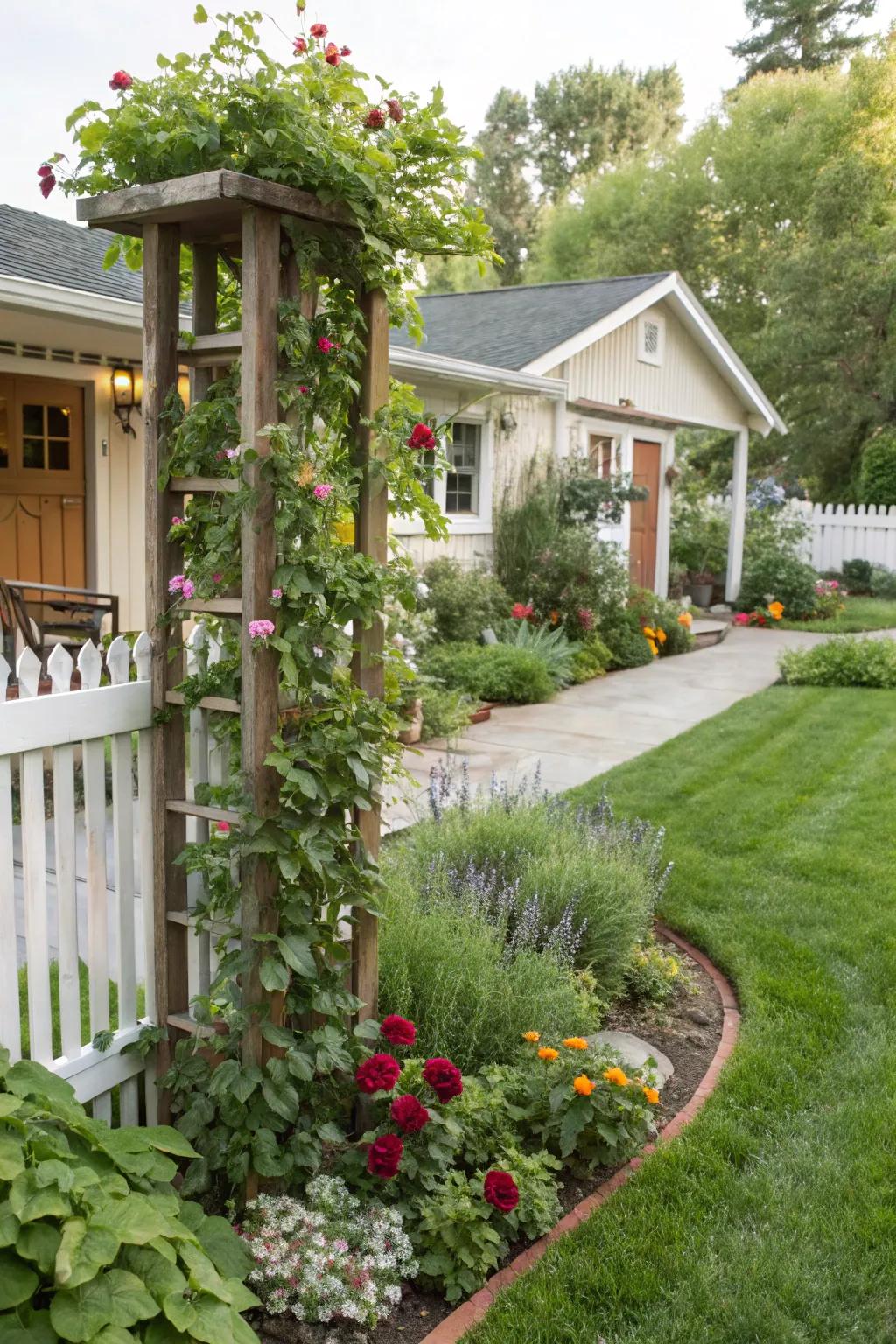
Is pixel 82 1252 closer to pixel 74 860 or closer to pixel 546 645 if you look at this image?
pixel 74 860

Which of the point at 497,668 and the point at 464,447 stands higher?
the point at 464,447

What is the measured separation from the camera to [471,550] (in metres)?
11.0

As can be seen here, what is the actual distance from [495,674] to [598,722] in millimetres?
963

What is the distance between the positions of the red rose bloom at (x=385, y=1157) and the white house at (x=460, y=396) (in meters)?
4.93

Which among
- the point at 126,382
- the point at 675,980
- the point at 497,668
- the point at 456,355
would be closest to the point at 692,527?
the point at 456,355

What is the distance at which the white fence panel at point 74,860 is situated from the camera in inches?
94.2

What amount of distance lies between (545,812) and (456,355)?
8349mm

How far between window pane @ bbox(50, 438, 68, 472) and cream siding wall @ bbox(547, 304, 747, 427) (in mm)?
5357

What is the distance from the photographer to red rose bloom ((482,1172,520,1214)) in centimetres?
238

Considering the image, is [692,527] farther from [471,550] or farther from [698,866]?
[698,866]

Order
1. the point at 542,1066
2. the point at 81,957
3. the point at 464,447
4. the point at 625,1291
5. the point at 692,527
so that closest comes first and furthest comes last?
the point at 625,1291 → the point at 542,1066 → the point at 81,957 → the point at 464,447 → the point at 692,527

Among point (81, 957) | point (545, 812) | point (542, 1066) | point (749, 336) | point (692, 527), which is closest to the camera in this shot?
point (542, 1066)

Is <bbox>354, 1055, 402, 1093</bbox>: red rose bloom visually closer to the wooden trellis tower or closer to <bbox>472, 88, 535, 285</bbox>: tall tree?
the wooden trellis tower

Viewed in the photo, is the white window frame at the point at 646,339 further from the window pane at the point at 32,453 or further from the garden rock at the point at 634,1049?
the garden rock at the point at 634,1049
